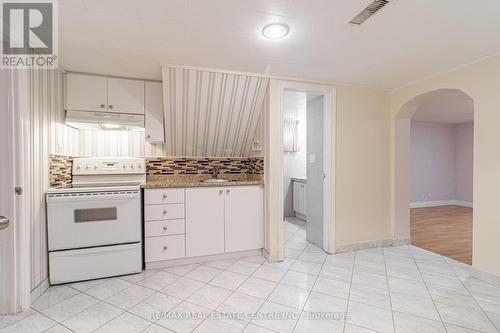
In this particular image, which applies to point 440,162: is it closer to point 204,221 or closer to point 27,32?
point 204,221

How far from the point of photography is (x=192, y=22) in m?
1.75

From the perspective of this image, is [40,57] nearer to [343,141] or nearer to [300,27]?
[300,27]

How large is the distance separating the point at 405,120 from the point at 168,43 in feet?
10.3

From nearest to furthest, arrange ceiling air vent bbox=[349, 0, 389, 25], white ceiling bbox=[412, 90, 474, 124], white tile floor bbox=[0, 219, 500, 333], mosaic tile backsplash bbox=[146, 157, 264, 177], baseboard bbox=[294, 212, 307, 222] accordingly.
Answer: ceiling air vent bbox=[349, 0, 389, 25] < white tile floor bbox=[0, 219, 500, 333] < mosaic tile backsplash bbox=[146, 157, 264, 177] < white ceiling bbox=[412, 90, 474, 124] < baseboard bbox=[294, 212, 307, 222]

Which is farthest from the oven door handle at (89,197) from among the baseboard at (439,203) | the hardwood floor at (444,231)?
the baseboard at (439,203)

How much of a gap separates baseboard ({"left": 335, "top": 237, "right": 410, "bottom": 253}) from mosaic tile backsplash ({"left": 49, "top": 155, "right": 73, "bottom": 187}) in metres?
3.25

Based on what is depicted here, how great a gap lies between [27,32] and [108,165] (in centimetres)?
148

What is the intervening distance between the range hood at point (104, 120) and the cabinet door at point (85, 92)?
0.08 metres

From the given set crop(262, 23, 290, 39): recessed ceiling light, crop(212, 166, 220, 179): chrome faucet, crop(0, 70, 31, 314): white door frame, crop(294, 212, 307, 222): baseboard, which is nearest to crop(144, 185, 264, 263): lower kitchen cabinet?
crop(212, 166, 220, 179): chrome faucet

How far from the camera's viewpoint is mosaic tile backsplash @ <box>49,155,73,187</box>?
7.74ft

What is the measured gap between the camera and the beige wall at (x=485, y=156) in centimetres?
229

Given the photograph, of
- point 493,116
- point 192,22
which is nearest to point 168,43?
point 192,22

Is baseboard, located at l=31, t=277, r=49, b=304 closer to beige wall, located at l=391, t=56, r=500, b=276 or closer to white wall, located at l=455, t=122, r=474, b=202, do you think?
beige wall, located at l=391, t=56, r=500, b=276

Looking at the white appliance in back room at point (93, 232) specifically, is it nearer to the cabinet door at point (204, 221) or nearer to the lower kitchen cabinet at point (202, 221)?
the lower kitchen cabinet at point (202, 221)
